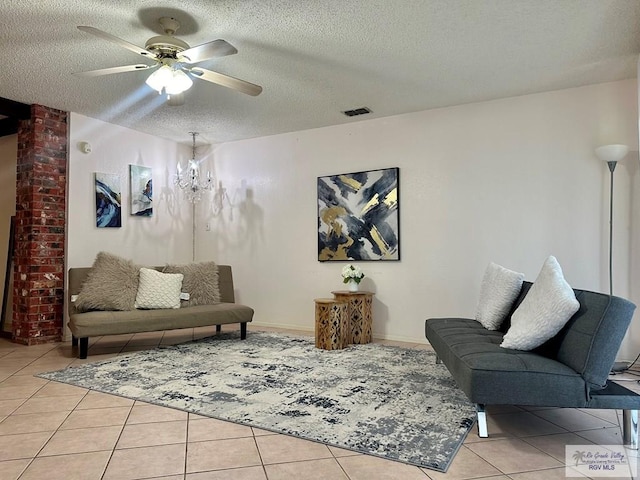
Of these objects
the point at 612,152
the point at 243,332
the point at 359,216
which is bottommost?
the point at 243,332

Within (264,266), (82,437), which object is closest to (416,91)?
(264,266)

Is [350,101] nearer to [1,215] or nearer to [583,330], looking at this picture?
[583,330]

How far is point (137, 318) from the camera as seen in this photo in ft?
13.3

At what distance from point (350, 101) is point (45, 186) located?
3.31m

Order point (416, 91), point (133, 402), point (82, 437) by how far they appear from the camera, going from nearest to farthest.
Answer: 1. point (82, 437)
2. point (133, 402)
3. point (416, 91)

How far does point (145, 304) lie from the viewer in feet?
14.3

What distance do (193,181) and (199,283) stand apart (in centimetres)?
174

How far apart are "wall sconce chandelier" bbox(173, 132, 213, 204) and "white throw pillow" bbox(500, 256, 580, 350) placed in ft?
14.9

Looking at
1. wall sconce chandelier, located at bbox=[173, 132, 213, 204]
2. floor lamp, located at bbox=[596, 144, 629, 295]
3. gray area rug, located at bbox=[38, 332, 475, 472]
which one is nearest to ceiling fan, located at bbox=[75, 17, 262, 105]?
gray area rug, located at bbox=[38, 332, 475, 472]

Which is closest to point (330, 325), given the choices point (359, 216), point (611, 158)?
point (359, 216)

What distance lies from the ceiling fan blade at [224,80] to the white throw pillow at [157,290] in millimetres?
2322

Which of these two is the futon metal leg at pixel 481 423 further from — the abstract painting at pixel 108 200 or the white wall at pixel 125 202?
the abstract painting at pixel 108 200

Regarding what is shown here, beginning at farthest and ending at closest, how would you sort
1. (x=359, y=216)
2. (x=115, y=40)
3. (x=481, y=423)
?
(x=359, y=216)
(x=115, y=40)
(x=481, y=423)

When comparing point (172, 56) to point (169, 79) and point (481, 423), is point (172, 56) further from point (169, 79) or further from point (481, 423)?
point (481, 423)
